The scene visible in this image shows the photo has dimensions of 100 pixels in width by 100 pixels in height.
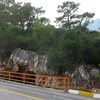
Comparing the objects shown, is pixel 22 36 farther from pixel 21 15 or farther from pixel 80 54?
pixel 80 54

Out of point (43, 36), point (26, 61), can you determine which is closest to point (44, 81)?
point (26, 61)

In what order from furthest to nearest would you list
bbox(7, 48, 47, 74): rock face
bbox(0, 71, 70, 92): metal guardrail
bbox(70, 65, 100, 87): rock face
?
bbox(7, 48, 47, 74): rock face < bbox(70, 65, 100, 87): rock face < bbox(0, 71, 70, 92): metal guardrail

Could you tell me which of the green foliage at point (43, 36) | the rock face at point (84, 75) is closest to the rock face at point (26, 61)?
the green foliage at point (43, 36)

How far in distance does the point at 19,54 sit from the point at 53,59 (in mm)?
7239

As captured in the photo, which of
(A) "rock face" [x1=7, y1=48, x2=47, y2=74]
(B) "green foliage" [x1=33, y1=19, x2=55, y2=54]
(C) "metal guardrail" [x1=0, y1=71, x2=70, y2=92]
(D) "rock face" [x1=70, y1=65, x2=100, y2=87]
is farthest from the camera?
(B) "green foliage" [x1=33, y1=19, x2=55, y2=54]

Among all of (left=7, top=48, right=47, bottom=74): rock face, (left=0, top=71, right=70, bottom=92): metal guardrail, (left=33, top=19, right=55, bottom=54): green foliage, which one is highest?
(left=33, top=19, right=55, bottom=54): green foliage

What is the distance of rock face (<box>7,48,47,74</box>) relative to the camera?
3791 centimetres

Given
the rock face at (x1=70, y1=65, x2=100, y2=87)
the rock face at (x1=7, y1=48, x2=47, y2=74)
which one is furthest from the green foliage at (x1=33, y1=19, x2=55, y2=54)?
the rock face at (x1=70, y1=65, x2=100, y2=87)

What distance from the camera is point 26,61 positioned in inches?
1543

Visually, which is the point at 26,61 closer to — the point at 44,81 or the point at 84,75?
the point at 84,75

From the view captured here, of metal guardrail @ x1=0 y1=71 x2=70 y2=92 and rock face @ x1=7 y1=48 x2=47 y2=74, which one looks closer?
metal guardrail @ x1=0 y1=71 x2=70 y2=92

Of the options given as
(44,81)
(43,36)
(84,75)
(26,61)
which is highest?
(43,36)

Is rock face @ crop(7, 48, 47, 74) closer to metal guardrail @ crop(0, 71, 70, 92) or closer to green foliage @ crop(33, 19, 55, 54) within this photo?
green foliage @ crop(33, 19, 55, 54)

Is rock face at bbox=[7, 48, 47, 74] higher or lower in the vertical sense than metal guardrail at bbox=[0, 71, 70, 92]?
higher
